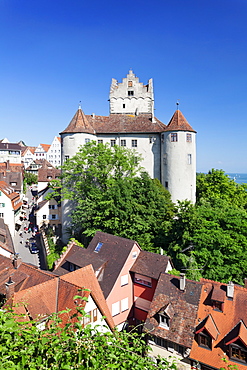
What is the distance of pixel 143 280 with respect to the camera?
69.5ft

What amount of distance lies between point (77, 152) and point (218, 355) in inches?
1013

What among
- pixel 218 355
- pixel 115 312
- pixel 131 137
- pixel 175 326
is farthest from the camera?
pixel 131 137

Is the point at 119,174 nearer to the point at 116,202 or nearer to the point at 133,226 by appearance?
the point at 116,202

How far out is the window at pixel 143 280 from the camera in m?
20.9

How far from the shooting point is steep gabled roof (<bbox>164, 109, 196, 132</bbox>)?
3322cm

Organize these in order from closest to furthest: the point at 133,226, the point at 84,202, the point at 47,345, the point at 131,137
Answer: the point at 47,345 → the point at 133,226 → the point at 84,202 → the point at 131,137

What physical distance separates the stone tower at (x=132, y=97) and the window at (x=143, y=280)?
92.3ft

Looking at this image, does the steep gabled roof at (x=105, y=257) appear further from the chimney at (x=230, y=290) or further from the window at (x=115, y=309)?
the chimney at (x=230, y=290)

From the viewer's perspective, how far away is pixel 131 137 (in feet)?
119

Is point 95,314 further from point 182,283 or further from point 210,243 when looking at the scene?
point 210,243

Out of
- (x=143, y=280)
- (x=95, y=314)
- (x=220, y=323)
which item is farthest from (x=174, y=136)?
(x=95, y=314)

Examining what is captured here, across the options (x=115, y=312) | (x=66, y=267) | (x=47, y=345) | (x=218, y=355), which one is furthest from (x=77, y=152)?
(x=47, y=345)

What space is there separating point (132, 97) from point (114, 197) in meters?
21.7

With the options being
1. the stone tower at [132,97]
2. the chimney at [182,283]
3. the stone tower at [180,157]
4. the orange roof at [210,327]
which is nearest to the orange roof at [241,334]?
the orange roof at [210,327]
